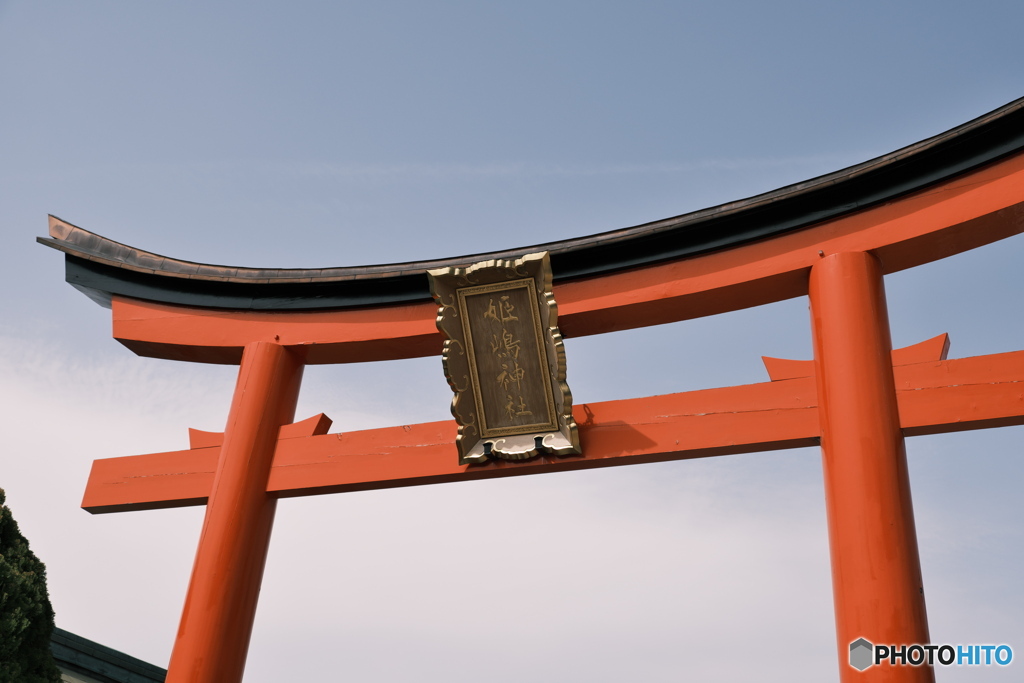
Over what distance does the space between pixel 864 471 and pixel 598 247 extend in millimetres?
2332

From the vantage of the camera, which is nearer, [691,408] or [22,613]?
[691,408]

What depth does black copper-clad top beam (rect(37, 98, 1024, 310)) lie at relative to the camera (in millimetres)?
4805

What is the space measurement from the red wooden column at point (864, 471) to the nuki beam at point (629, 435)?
0.56ft

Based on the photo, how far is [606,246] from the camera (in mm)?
5684

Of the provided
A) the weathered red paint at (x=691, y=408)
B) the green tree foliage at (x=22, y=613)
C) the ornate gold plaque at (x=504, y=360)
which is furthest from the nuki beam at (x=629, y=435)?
the green tree foliage at (x=22, y=613)

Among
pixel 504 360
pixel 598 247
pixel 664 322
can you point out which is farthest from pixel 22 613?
pixel 664 322

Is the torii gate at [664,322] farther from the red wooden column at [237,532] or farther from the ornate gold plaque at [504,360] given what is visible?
the ornate gold plaque at [504,360]

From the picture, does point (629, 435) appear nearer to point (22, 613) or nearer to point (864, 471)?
point (864, 471)

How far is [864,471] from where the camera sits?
4.22 m

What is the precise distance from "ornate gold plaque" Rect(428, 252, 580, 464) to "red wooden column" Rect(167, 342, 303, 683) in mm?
1506

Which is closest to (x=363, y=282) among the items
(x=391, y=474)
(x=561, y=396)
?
(x=391, y=474)

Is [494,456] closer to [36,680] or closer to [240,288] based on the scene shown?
[240,288]

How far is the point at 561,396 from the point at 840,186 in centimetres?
216

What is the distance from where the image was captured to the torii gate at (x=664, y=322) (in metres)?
4.29
